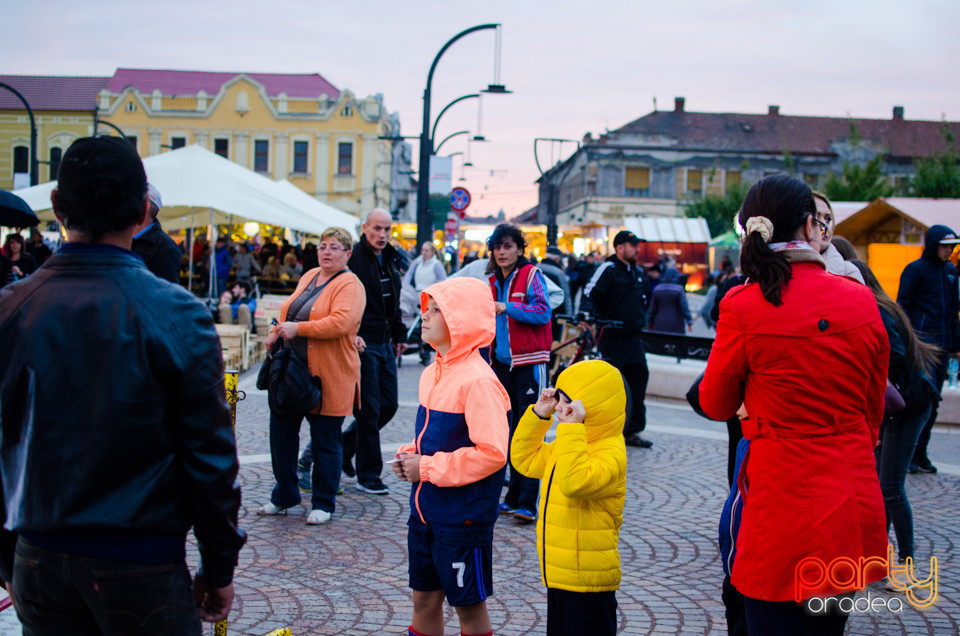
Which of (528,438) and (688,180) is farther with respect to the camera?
(688,180)

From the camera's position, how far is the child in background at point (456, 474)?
10.5 feet

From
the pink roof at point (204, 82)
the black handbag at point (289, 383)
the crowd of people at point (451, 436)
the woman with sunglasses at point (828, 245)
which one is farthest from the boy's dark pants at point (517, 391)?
the pink roof at point (204, 82)

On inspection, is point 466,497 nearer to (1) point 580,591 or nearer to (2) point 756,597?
(1) point 580,591

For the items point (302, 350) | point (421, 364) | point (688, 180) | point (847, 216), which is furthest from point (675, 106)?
point (302, 350)

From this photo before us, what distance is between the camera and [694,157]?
64188mm

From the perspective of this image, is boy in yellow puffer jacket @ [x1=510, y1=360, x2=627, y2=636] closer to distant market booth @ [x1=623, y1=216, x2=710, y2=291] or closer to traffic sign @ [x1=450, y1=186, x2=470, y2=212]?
traffic sign @ [x1=450, y1=186, x2=470, y2=212]

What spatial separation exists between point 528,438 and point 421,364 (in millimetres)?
11217

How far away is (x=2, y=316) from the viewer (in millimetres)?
1955

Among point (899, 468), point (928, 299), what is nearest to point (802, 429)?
point (899, 468)

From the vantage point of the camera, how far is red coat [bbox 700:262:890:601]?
2441mm

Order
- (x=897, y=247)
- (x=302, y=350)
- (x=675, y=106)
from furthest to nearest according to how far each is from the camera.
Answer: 1. (x=675, y=106)
2. (x=897, y=247)
3. (x=302, y=350)

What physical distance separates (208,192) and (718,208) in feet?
140

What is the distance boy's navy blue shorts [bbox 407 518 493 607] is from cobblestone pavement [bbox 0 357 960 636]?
873 millimetres

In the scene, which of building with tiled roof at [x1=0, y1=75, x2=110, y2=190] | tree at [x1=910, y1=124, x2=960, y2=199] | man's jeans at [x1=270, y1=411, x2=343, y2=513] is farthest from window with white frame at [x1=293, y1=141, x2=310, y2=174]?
man's jeans at [x1=270, y1=411, x2=343, y2=513]
